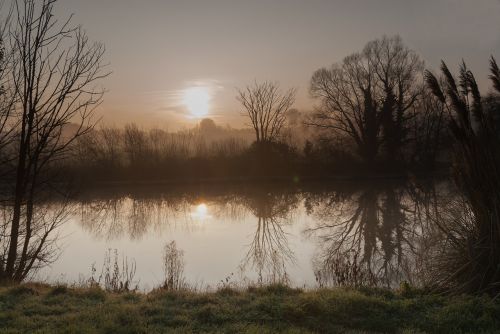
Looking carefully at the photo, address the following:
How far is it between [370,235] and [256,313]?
33.6 ft

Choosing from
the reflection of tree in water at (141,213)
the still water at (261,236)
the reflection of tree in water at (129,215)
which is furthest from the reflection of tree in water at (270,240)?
the reflection of tree in water at (129,215)

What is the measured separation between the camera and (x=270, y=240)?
1476 cm

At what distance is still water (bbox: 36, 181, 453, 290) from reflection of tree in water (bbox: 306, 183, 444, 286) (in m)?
0.03

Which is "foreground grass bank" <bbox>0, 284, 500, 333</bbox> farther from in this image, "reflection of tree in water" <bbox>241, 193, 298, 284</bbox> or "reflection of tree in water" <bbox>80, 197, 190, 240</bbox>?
"reflection of tree in water" <bbox>80, 197, 190, 240</bbox>

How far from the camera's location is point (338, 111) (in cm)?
4156

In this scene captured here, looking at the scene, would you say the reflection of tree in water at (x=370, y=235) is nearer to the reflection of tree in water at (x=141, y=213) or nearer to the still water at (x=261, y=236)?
the still water at (x=261, y=236)

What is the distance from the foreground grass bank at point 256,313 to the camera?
4.24 m

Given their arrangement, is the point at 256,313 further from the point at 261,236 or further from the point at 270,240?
the point at 261,236

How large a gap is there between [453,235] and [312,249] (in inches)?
301

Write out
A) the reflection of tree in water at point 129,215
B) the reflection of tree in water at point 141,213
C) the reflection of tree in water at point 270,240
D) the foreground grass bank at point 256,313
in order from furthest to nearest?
the reflection of tree in water at point 141,213
the reflection of tree in water at point 129,215
the reflection of tree in water at point 270,240
the foreground grass bank at point 256,313

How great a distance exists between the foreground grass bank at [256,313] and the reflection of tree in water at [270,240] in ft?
9.48

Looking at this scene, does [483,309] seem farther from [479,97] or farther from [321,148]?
[321,148]

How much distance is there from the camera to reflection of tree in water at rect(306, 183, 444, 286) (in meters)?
8.66

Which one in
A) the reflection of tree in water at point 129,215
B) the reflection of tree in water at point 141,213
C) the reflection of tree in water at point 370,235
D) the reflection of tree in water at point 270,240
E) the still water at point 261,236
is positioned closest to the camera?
the reflection of tree in water at point 370,235
